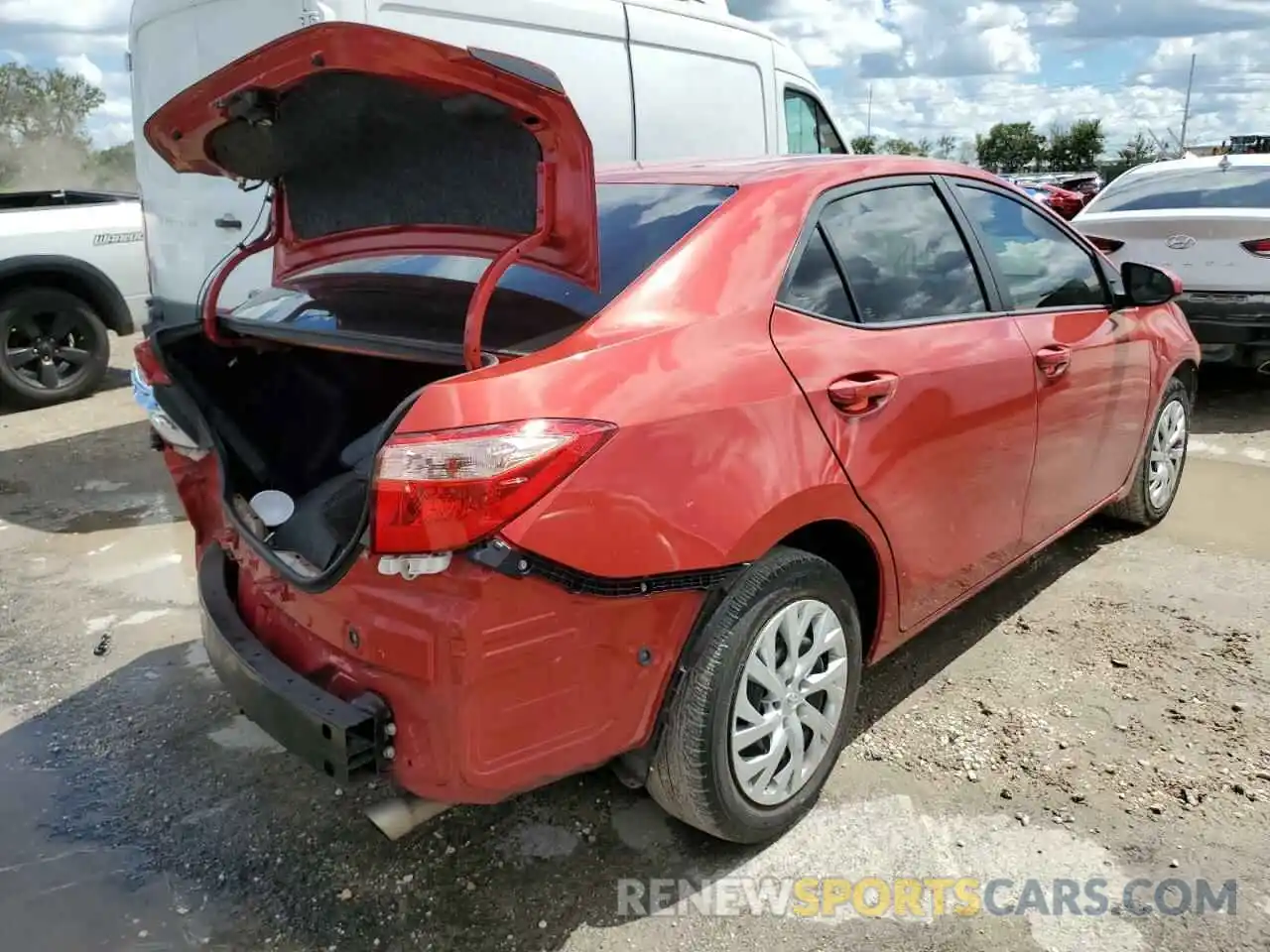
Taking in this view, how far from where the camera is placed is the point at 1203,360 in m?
7.00

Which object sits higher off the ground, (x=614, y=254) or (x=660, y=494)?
(x=614, y=254)

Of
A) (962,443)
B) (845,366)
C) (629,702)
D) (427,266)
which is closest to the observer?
(629,702)

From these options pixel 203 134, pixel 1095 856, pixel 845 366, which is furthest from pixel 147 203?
pixel 1095 856

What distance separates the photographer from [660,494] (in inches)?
84.4

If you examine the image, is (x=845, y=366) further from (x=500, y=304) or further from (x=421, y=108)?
(x=421, y=108)

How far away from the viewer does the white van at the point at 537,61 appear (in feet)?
15.9

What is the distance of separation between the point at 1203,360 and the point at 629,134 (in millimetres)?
4179

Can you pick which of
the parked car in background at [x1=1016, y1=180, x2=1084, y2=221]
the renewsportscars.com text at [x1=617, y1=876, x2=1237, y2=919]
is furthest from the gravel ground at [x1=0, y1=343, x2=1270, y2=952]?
the parked car in background at [x1=1016, y1=180, x2=1084, y2=221]

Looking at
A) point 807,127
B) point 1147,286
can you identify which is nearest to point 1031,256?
point 1147,286

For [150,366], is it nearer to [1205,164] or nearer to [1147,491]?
[1147,491]

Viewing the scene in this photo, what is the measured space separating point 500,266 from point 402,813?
1190 mm

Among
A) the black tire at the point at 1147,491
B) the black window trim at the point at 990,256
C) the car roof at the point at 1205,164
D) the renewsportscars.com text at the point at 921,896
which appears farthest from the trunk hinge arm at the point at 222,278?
the car roof at the point at 1205,164

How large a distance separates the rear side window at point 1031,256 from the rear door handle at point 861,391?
96 cm

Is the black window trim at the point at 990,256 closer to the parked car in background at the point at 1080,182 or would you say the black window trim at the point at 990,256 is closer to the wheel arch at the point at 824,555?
the wheel arch at the point at 824,555
